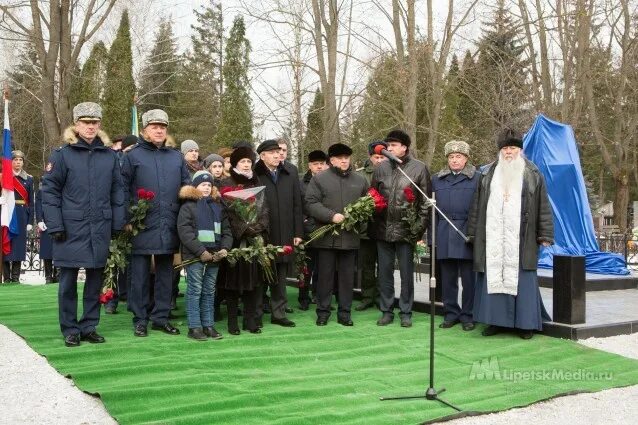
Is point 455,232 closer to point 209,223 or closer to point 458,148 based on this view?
point 458,148

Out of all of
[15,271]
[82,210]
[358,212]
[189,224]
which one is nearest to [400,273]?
[358,212]

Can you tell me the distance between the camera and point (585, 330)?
6906mm

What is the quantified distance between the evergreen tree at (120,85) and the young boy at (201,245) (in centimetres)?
1896

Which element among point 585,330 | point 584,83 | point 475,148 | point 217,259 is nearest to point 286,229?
point 217,259

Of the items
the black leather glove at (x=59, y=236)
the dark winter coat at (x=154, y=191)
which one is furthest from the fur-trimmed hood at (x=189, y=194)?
the black leather glove at (x=59, y=236)

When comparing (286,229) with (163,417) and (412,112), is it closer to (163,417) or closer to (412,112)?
(163,417)

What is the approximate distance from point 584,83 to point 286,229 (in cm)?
1613

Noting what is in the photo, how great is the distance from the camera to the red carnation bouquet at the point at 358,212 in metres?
7.46

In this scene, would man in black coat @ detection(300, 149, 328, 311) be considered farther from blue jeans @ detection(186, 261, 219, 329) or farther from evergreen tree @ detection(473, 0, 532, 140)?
evergreen tree @ detection(473, 0, 532, 140)

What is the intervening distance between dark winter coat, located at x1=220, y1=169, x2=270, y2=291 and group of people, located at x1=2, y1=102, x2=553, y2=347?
0.04 feet

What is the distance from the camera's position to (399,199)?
7531 mm

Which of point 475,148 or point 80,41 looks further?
point 475,148

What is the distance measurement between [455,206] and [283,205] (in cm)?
196

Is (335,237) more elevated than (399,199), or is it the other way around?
(399,199)
